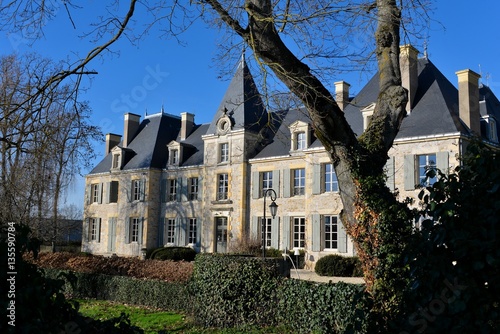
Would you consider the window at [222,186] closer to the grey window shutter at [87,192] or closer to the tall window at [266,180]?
the tall window at [266,180]

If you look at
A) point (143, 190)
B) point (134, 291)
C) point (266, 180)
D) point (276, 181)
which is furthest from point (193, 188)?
Result: point (134, 291)

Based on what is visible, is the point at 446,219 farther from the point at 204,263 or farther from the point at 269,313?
the point at 204,263

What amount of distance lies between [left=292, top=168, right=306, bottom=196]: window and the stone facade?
6cm

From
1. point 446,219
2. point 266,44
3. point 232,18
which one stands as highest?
point 232,18

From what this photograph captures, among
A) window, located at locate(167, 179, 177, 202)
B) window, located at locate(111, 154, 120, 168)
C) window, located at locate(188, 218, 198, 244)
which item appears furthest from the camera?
window, located at locate(111, 154, 120, 168)

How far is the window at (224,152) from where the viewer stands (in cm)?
2855

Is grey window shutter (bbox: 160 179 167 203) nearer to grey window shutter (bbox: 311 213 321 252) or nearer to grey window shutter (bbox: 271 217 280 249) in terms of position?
grey window shutter (bbox: 271 217 280 249)

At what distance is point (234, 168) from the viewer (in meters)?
27.8

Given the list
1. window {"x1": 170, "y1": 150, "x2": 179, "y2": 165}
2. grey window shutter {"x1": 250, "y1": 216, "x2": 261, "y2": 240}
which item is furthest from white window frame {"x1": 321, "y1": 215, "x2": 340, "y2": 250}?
window {"x1": 170, "y1": 150, "x2": 179, "y2": 165}

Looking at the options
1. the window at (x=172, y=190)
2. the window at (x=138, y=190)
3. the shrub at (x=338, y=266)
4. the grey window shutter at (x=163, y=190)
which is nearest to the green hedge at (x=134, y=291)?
the shrub at (x=338, y=266)

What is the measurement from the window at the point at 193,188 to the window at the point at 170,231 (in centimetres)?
223

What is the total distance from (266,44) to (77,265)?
11.4 m

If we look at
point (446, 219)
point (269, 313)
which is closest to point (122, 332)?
point (446, 219)

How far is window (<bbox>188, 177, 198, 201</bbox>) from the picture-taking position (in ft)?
99.6
